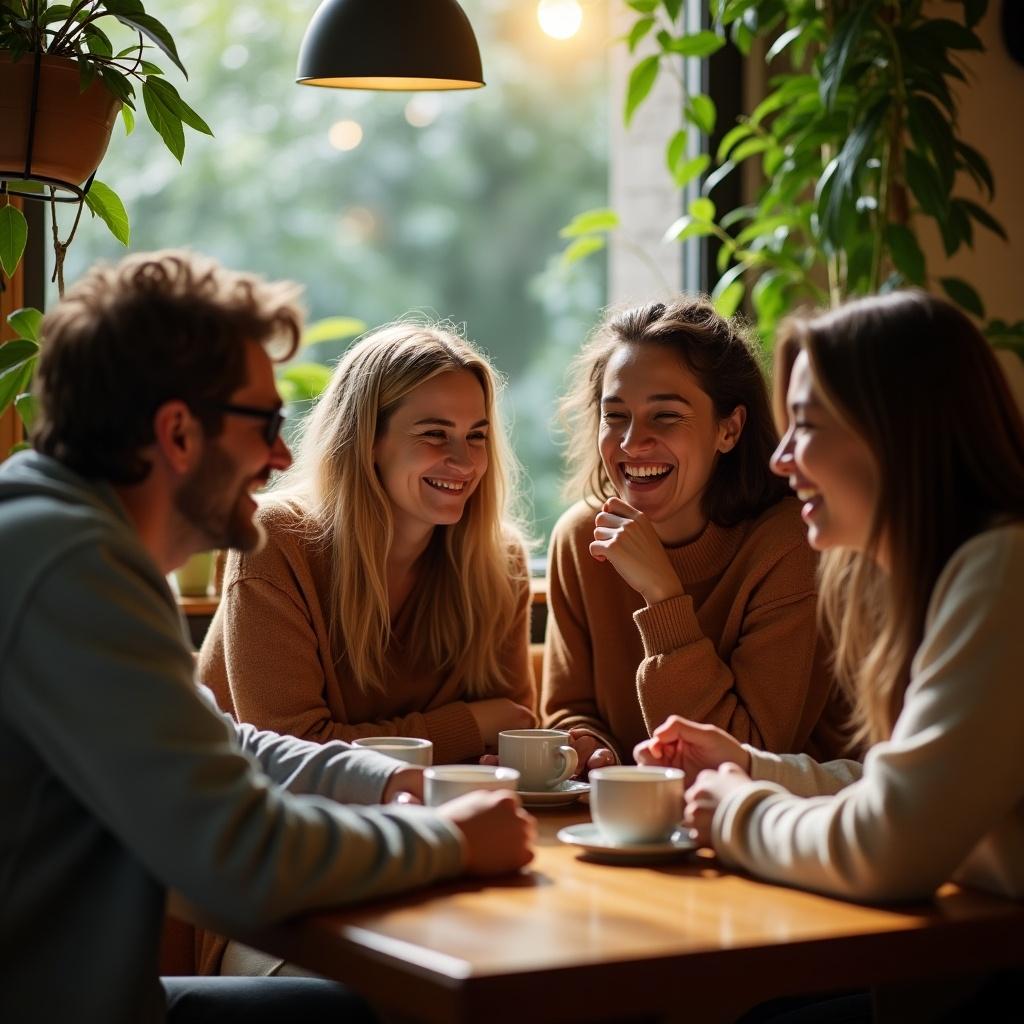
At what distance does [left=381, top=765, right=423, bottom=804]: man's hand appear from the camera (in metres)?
1.62

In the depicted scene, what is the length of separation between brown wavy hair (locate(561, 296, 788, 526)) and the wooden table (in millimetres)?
1004

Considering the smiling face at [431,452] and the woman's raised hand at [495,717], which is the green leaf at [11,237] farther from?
the woman's raised hand at [495,717]

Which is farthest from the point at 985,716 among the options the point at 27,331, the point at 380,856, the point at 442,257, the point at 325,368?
the point at 442,257

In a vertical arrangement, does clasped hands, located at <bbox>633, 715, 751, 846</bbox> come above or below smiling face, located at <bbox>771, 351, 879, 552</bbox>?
below

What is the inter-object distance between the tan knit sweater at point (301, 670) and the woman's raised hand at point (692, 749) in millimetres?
562

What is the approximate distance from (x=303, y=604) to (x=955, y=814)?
47.5 inches

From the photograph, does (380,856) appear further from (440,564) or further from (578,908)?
(440,564)

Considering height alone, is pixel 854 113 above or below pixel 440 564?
above

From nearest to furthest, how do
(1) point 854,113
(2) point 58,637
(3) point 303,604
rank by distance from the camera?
(2) point 58,637
(3) point 303,604
(1) point 854,113

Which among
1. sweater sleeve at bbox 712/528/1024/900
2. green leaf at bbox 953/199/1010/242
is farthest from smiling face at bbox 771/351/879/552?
green leaf at bbox 953/199/1010/242

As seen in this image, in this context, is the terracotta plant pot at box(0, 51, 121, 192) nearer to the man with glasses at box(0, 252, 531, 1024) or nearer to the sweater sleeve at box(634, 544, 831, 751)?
the man with glasses at box(0, 252, 531, 1024)

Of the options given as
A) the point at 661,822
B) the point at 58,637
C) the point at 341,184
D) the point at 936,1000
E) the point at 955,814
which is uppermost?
the point at 341,184

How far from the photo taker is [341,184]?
17.2 ft

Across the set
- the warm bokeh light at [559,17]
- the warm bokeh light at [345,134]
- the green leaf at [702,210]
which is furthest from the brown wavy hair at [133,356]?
the warm bokeh light at [345,134]
